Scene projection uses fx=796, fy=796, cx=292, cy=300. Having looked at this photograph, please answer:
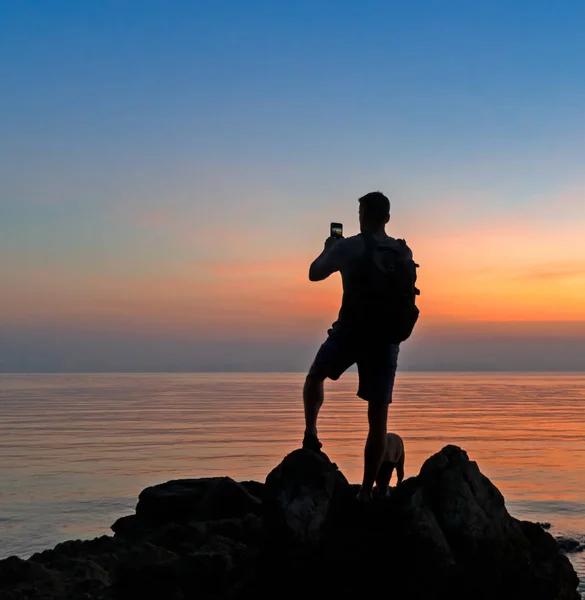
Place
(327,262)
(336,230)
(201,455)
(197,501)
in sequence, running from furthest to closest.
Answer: (201,455) → (197,501) → (336,230) → (327,262)

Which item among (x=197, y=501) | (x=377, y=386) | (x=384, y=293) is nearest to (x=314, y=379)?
(x=377, y=386)

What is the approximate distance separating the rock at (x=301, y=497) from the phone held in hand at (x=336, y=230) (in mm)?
2083

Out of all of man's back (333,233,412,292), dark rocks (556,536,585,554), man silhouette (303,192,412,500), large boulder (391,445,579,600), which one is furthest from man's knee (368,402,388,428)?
dark rocks (556,536,585,554)

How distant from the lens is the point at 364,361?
737 cm

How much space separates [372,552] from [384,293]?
2.37 meters

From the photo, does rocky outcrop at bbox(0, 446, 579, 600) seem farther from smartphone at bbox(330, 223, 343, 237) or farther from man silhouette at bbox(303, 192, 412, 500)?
smartphone at bbox(330, 223, 343, 237)

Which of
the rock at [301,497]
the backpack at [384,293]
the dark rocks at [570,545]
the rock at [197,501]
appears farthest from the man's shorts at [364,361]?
the dark rocks at [570,545]

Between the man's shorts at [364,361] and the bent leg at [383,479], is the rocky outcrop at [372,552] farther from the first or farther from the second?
the man's shorts at [364,361]

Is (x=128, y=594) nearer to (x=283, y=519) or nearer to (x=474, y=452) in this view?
(x=283, y=519)

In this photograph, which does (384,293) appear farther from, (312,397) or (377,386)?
(312,397)

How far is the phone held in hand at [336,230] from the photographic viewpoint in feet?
24.5

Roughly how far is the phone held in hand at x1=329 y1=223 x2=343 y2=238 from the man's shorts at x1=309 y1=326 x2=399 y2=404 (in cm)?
87

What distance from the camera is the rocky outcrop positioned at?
23.6ft

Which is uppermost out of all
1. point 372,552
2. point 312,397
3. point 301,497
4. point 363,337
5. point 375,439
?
point 363,337
